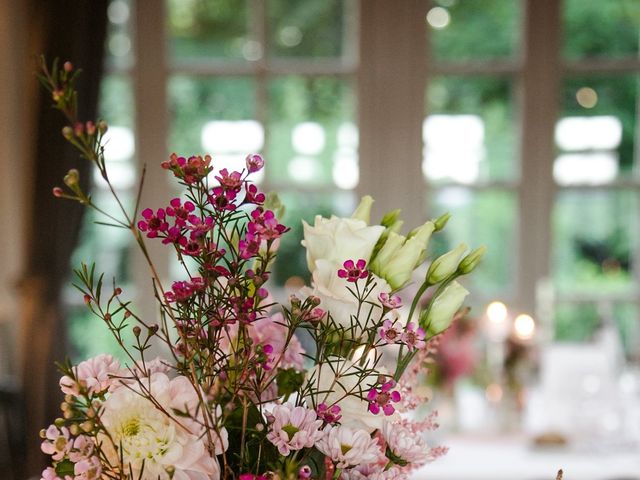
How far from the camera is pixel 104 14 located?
3049mm

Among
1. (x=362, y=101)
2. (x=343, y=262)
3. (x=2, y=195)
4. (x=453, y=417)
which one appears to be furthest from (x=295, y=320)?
(x=2, y=195)

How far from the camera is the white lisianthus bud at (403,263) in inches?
30.6

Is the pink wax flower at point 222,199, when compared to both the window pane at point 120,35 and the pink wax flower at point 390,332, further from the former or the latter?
the window pane at point 120,35

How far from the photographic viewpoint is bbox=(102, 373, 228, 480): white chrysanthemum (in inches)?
26.7

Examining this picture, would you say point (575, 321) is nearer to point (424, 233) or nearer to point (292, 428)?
point (424, 233)

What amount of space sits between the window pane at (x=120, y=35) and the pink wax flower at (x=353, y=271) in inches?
106

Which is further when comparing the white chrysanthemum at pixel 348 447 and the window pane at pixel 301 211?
the window pane at pixel 301 211

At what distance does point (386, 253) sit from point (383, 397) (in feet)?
0.47

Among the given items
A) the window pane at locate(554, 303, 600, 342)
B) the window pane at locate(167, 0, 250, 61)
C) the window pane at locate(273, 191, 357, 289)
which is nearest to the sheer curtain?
the window pane at locate(167, 0, 250, 61)

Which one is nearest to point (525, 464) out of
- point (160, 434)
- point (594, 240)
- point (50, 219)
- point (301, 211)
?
point (594, 240)

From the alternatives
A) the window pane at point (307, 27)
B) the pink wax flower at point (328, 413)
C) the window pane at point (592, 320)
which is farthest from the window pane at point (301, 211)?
the pink wax flower at point (328, 413)

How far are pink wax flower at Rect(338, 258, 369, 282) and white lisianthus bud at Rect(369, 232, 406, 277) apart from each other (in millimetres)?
61

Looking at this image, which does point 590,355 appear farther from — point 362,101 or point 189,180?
point 189,180

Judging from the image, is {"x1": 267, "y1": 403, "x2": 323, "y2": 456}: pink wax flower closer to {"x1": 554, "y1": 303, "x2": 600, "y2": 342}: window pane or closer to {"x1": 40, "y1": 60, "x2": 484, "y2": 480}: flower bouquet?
{"x1": 40, "y1": 60, "x2": 484, "y2": 480}: flower bouquet
